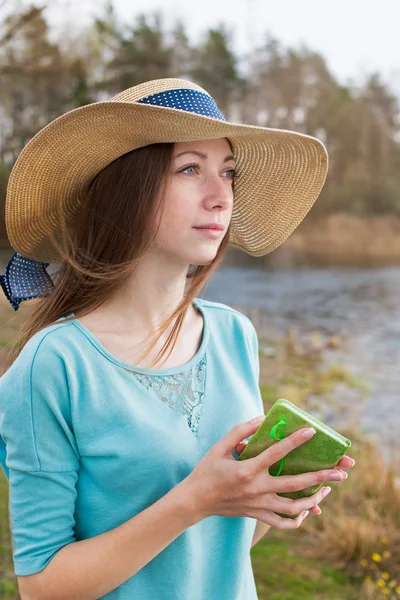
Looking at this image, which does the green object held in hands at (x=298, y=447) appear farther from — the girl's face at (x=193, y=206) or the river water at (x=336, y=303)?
the river water at (x=336, y=303)

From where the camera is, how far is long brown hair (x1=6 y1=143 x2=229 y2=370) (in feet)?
3.25

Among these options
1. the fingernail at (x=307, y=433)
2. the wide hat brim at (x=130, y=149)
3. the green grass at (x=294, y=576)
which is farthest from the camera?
the green grass at (x=294, y=576)

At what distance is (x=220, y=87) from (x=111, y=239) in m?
6.05

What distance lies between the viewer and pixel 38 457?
0.86 m

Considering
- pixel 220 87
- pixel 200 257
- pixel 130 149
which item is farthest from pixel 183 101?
pixel 220 87

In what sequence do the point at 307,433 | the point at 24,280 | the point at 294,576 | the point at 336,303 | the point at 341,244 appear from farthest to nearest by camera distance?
the point at 341,244 → the point at 336,303 → the point at 294,576 → the point at 24,280 → the point at 307,433

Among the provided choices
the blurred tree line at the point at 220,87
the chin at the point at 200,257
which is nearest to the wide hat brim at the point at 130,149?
the chin at the point at 200,257

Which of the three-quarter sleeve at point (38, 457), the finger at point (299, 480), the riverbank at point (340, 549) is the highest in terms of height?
the finger at point (299, 480)

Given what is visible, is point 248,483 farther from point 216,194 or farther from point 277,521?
point 216,194

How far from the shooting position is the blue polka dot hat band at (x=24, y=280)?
1142 mm

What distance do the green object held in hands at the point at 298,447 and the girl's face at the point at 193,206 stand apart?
281 millimetres

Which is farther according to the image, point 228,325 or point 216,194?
point 228,325

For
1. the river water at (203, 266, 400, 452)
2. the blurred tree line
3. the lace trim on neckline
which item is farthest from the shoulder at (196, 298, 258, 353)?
the river water at (203, 266, 400, 452)

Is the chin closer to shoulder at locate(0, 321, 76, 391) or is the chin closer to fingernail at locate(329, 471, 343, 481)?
shoulder at locate(0, 321, 76, 391)
